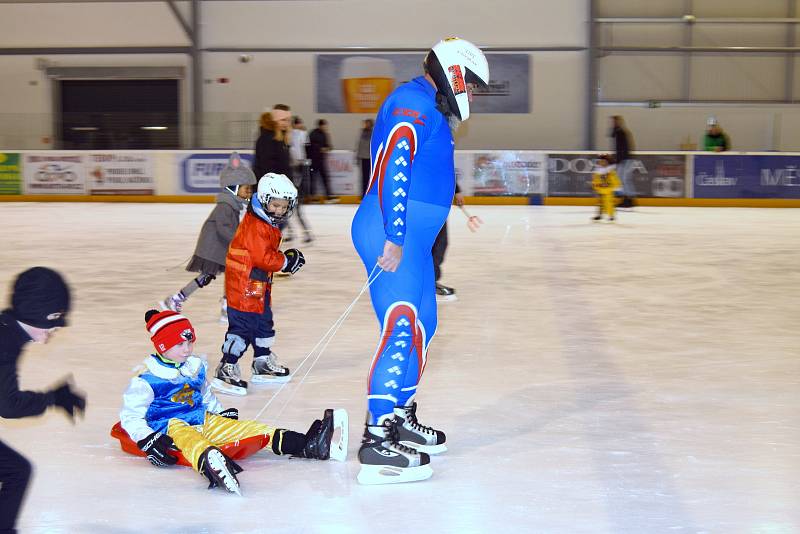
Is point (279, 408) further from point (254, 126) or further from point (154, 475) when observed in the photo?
point (254, 126)

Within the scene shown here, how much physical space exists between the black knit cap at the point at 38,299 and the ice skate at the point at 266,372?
2.27 metres

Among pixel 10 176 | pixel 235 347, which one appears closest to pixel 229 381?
pixel 235 347

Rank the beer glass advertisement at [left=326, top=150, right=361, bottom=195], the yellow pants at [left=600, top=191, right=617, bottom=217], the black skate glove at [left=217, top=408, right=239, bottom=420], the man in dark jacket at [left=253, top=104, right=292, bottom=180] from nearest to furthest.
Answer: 1. the black skate glove at [left=217, top=408, right=239, bottom=420]
2. the man in dark jacket at [left=253, top=104, right=292, bottom=180]
3. the yellow pants at [left=600, top=191, right=617, bottom=217]
4. the beer glass advertisement at [left=326, top=150, right=361, bottom=195]

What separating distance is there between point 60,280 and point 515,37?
19409 mm

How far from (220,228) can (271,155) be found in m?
2.84

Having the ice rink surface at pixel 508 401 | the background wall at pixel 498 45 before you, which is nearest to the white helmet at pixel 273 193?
the ice rink surface at pixel 508 401

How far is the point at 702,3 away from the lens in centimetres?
2098

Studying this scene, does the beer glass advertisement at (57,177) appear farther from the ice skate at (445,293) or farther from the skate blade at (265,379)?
the skate blade at (265,379)

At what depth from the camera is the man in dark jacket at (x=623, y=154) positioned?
51.8 feet

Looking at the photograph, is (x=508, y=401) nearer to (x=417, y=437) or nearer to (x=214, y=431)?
(x=417, y=437)

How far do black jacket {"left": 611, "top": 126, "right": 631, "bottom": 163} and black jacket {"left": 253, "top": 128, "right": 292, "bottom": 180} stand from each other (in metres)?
8.49

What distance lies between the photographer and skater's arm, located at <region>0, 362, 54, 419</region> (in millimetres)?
2346

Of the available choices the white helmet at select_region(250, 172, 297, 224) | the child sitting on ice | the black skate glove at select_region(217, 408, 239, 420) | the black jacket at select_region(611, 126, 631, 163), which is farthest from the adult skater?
the black jacket at select_region(611, 126, 631, 163)

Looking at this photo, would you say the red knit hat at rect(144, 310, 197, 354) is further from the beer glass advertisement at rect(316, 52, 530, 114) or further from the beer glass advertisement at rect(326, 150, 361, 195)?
the beer glass advertisement at rect(316, 52, 530, 114)
